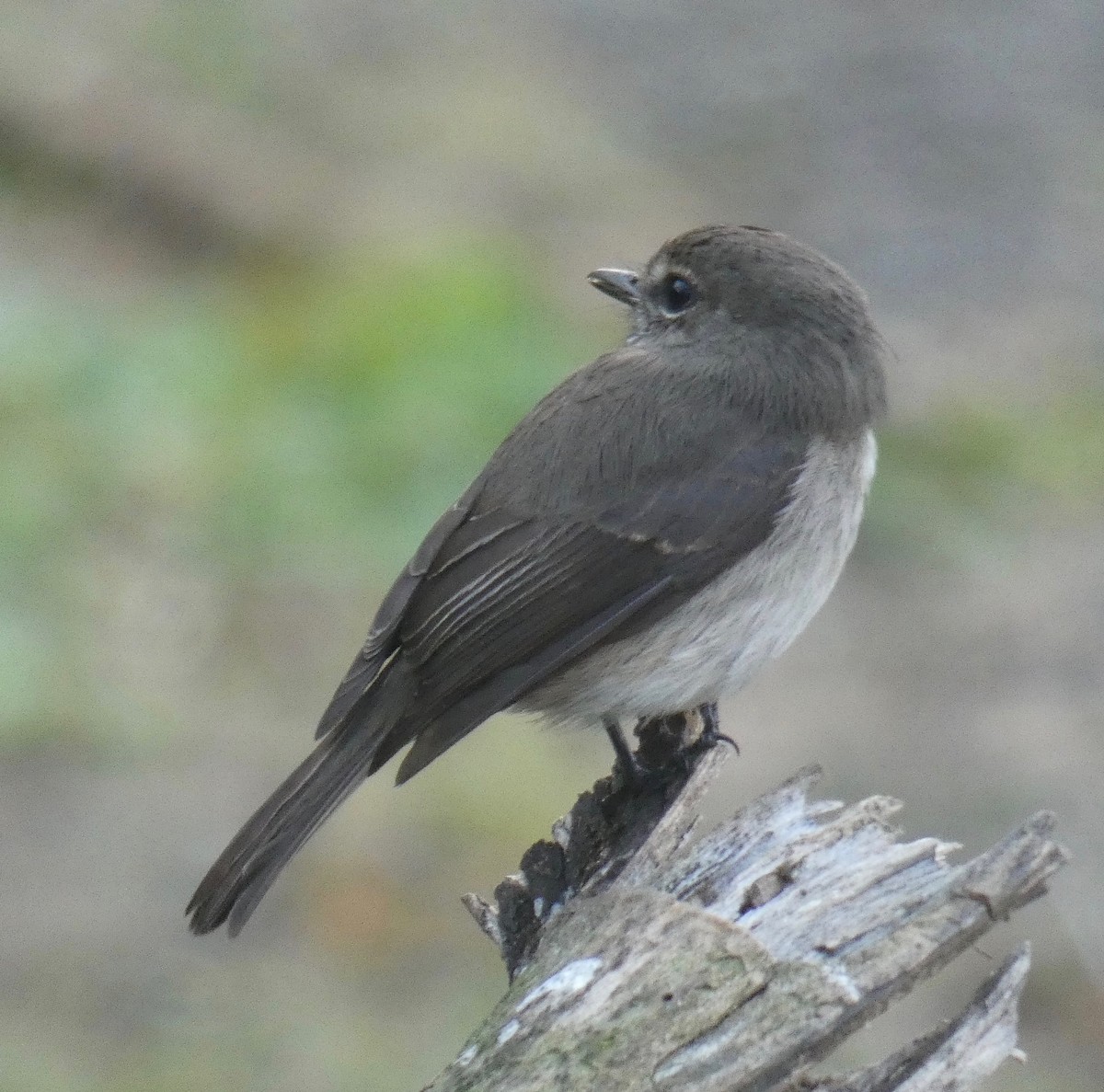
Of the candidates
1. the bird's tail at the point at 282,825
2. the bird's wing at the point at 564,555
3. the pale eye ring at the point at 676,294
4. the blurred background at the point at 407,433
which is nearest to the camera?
the bird's tail at the point at 282,825

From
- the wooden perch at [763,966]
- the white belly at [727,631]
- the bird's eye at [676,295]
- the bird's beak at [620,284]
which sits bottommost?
the wooden perch at [763,966]

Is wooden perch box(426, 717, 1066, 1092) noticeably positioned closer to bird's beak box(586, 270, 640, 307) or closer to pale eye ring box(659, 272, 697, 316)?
pale eye ring box(659, 272, 697, 316)

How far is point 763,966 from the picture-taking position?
342cm

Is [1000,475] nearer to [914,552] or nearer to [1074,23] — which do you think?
[914,552]

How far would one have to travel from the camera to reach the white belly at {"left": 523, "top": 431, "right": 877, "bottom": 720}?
4.77 m

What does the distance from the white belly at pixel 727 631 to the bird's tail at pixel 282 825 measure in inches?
20.0

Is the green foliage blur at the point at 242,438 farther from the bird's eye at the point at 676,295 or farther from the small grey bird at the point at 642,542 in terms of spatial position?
the small grey bird at the point at 642,542

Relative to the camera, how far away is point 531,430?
16.3ft

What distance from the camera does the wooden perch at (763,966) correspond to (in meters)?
3.30

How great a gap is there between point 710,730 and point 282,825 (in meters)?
1.22

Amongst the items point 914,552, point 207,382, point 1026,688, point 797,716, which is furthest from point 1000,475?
point 207,382

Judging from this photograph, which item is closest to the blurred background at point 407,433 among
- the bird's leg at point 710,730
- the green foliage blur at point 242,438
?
the green foliage blur at point 242,438

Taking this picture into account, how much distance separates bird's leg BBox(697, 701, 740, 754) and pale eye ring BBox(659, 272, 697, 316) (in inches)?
43.9

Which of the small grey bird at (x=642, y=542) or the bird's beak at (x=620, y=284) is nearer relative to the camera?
the small grey bird at (x=642, y=542)
